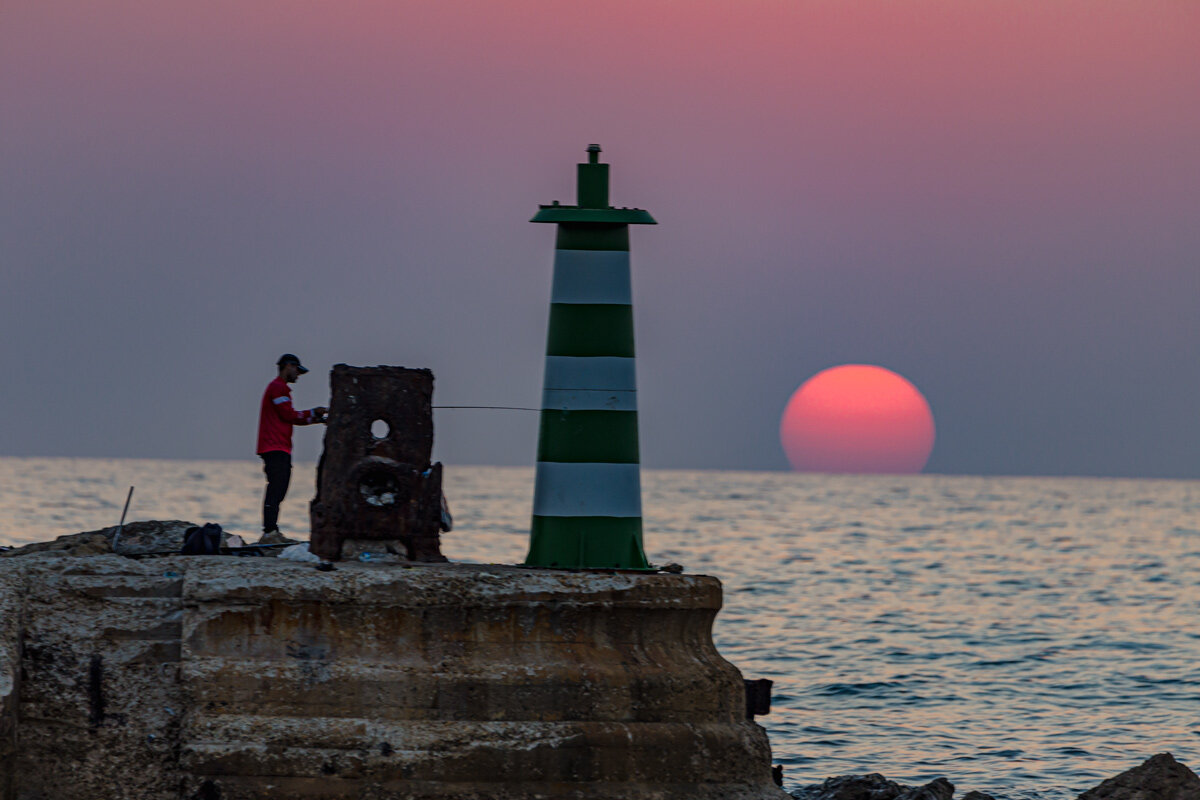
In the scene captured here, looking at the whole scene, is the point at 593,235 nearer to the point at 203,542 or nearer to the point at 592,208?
the point at 592,208

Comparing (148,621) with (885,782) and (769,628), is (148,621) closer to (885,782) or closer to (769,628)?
(885,782)

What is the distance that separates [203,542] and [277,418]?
260 cm

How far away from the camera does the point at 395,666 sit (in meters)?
7.13

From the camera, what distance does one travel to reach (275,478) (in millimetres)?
10789

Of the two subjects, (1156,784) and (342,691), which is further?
(1156,784)

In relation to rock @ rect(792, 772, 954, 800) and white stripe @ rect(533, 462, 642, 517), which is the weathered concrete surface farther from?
rock @ rect(792, 772, 954, 800)

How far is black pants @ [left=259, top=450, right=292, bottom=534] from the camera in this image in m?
10.7

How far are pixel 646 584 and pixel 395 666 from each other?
1.26 m

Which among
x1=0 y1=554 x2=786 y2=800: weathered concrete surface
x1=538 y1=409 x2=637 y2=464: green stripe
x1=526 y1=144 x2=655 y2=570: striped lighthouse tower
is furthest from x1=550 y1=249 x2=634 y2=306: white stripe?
x1=0 y1=554 x2=786 y2=800: weathered concrete surface

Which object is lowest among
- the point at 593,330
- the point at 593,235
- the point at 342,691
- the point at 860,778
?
the point at 860,778

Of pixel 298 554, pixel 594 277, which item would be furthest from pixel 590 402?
pixel 298 554

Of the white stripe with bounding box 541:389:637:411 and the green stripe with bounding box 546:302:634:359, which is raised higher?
the green stripe with bounding box 546:302:634:359

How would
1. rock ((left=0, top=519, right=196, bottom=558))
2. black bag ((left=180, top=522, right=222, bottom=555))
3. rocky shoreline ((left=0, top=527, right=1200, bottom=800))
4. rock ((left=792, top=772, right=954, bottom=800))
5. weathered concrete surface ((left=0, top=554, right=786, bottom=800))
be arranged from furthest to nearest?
rock ((left=792, top=772, right=954, bottom=800)), rocky shoreline ((left=0, top=527, right=1200, bottom=800)), rock ((left=0, top=519, right=196, bottom=558)), black bag ((left=180, top=522, right=222, bottom=555)), weathered concrete surface ((left=0, top=554, right=786, bottom=800))

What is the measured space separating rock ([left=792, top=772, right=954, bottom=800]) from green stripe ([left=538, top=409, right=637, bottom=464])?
3.95m
